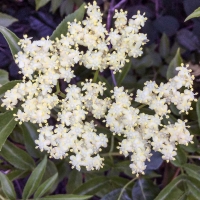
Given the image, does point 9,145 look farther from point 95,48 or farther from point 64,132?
point 95,48

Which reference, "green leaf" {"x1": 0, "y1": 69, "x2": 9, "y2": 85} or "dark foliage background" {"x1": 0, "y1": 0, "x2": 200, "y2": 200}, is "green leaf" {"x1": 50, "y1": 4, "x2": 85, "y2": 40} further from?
"dark foliage background" {"x1": 0, "y1": 0, "x2": 200, "y2": 200}

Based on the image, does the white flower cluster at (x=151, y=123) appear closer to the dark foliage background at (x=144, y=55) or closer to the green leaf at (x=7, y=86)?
the dark foliage background at (x=144, y=55)

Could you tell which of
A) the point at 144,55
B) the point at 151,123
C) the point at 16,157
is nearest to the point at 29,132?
the point at 16,157

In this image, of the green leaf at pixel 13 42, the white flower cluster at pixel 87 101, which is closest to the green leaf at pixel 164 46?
the white flower cluster at pixel 87 101

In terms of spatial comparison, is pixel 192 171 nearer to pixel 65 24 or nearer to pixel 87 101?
pixel 87 101

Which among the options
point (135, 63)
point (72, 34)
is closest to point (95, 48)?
point (72, 34)

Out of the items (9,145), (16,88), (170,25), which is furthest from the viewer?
(170,25)
